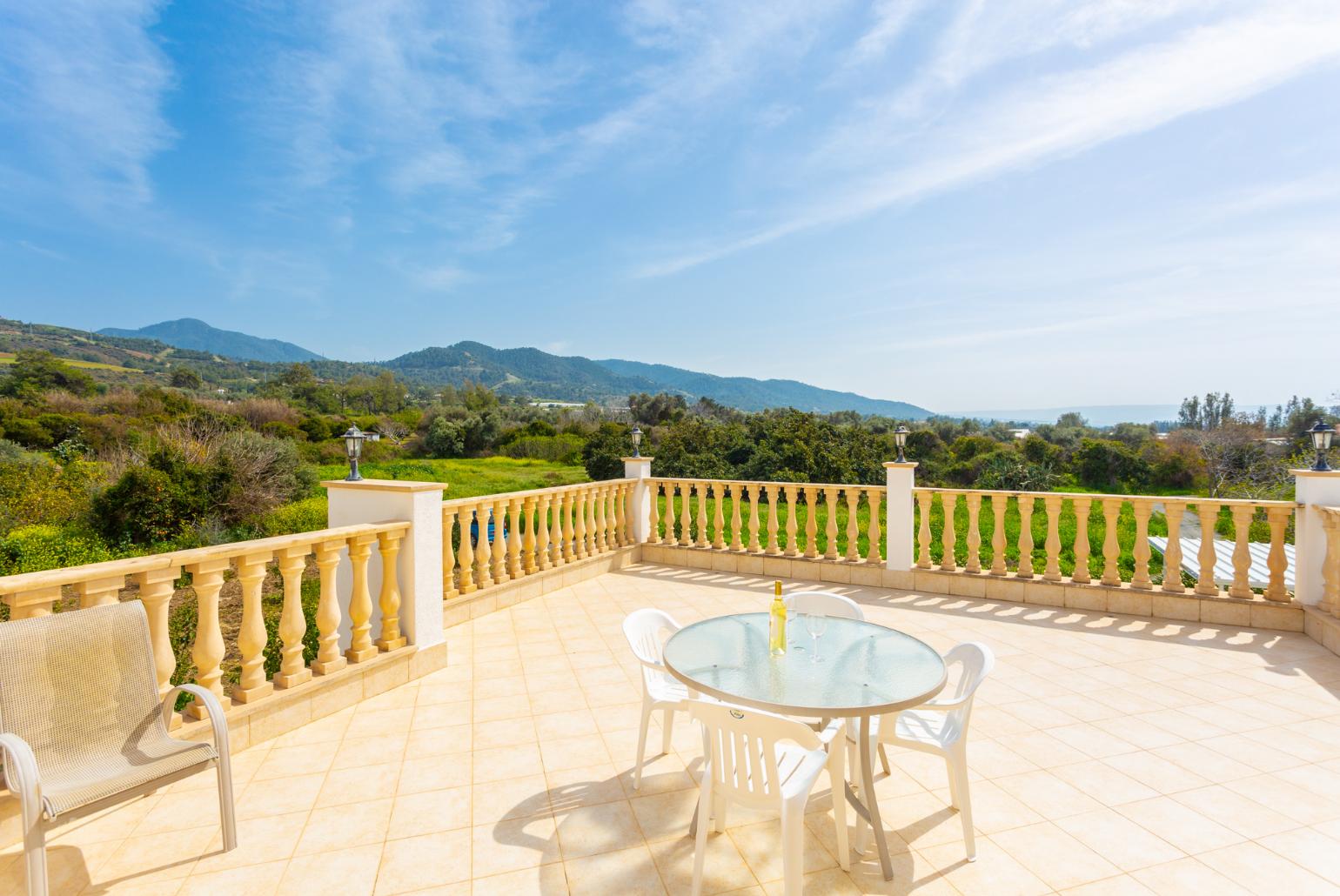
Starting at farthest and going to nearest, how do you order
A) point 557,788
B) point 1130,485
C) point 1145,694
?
point 1130,485
point 1145,694
point 557,788

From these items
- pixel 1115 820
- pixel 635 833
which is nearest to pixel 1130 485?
pixel 1115 820

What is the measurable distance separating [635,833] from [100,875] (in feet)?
6.03

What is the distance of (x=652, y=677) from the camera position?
9.12 ft

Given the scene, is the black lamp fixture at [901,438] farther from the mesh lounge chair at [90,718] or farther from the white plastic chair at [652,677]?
the mesh lounge chair at [90,718]

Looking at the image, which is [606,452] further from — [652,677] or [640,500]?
[652,677]

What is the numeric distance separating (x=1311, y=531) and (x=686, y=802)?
5361 mm

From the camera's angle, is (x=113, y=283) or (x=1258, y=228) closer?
(x=1258, y=228)

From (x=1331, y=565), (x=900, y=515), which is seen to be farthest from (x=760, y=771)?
(x=1331, y=565)

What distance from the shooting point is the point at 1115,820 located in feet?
7.58

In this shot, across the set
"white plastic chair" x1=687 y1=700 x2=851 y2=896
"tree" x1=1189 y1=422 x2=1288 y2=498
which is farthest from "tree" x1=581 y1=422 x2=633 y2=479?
"tree" x1=1189 y1=422 x2=1288 y2=498

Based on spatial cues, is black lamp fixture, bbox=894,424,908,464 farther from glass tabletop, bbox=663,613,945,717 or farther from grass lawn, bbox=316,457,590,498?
grass lawn, bbox=316,457,590,498

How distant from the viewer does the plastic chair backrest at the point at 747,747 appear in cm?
166

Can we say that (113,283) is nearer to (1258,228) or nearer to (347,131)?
(347,131)

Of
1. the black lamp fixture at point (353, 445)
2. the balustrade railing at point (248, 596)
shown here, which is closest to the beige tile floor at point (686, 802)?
the balustrade railing at point (248, 596)
